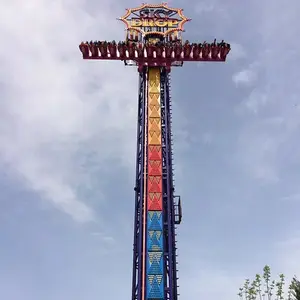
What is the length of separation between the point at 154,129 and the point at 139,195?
5.46m

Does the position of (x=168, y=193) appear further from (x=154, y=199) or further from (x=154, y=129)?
(x=154, y=129)

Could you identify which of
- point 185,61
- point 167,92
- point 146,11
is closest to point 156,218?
point 167,92

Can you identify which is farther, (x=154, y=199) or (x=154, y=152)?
(x=154, y=152)

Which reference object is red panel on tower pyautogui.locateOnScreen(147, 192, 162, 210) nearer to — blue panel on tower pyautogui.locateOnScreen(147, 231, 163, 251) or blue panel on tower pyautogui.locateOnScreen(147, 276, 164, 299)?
blue panel on tower pyautogui.locateOnScreen(147, 231, 163, 251)

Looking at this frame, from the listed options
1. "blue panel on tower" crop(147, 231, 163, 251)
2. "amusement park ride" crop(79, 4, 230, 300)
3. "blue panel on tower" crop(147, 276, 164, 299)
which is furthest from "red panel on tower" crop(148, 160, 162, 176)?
"blue panel on tower" crop(147, 276, 164, 299)

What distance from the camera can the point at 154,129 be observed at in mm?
34438

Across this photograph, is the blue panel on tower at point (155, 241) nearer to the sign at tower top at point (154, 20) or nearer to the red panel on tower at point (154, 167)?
the red panel on tower at point (154, 167)

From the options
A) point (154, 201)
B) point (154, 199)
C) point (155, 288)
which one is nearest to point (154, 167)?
point (154, 199)

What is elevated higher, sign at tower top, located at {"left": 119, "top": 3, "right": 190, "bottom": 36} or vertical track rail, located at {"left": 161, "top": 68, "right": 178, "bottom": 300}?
sign at tower top, located at {"left": 119, "top": 3, "right": 190, "bottom": 36}

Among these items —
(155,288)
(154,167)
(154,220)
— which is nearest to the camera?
(155,288)

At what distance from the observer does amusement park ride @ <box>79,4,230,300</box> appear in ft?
98.5

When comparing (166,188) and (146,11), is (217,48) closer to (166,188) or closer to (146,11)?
(146,11)

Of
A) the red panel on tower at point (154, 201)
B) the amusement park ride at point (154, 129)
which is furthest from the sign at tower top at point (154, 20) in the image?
the red panel on tower at point (154, 201)

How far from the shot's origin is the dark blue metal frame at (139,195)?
2988 cm
